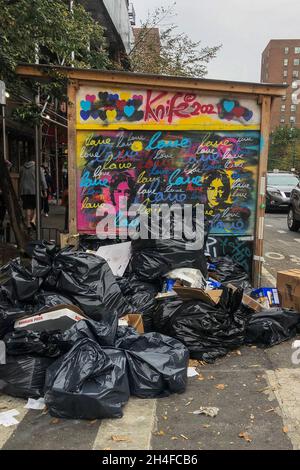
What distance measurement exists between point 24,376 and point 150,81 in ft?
13.1

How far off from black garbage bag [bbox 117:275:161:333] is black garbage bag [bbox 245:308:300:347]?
3.27 feet

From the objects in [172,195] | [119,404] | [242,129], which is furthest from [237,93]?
[119,404]

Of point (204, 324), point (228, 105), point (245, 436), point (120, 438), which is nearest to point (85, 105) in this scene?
point (228, 105)

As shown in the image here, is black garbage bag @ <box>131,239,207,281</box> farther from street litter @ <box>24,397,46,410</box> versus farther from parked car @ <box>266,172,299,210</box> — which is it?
parked car @ <box>266,172,299,210</box>

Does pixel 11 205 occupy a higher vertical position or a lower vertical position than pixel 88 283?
higher

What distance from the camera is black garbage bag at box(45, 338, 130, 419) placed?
10.9 feet

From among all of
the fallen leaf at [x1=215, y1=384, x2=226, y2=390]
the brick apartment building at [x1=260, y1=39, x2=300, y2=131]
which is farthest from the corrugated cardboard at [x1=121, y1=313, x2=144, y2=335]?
the brick apartment building at [x1=260, y1=39, x2=300, y2=131]

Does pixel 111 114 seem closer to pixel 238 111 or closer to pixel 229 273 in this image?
pixel 238 111

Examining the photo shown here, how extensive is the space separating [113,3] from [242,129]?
38.0 ft

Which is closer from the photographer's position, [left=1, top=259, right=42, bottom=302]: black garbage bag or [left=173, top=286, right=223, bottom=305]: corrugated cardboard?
[left=1, top=259, right=42, bottom=302]: black garbage bag

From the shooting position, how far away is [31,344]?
381 centimetres

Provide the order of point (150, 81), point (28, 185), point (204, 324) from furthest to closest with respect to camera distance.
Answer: point (28, 185), point (150, 81), point (204, 324)

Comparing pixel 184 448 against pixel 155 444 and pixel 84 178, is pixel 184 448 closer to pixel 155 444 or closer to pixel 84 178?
pixel 155 444

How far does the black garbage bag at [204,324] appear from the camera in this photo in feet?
14.7
